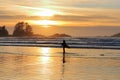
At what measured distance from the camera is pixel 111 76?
19.2 m

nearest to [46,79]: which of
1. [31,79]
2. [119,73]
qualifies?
[31,79]

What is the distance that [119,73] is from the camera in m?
20.5

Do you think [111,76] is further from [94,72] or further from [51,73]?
[51,73]

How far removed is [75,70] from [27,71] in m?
3.00

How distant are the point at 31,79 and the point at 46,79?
0.77m

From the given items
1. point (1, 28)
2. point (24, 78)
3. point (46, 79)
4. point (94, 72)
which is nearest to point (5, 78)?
point (24, 78)

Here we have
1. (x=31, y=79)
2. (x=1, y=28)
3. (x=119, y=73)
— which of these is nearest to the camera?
(x=31, y=79)

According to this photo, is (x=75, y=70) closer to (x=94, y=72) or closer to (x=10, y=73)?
(x=94, y=72)

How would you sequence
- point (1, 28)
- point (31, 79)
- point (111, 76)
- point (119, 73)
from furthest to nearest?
point (1, 28) < point (119, 73) < point (111, 76) < point (31, 79)

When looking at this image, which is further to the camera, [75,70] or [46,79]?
[75,70]

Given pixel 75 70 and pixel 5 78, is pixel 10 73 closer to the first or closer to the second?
pixel 5 78

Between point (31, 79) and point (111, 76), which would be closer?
point (31, 79)

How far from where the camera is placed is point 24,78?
1805cm

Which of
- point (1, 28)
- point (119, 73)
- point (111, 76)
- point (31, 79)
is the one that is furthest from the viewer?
point (1, 28)
